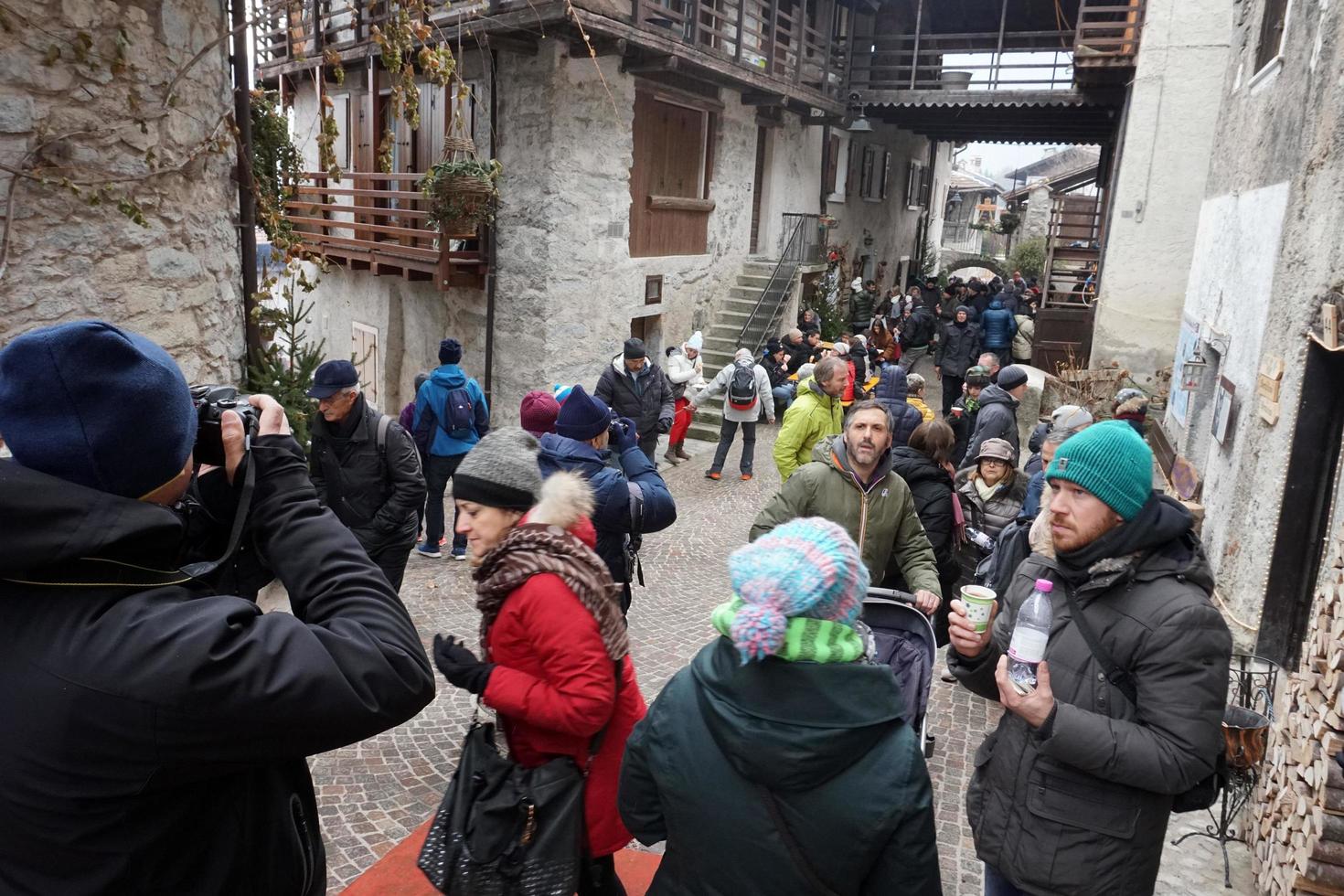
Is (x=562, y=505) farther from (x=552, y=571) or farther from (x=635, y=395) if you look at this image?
(x=635, y=395)

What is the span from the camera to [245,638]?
1308 millimetres

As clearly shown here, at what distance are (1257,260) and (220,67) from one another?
7177 millimetres

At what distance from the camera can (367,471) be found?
4652mm

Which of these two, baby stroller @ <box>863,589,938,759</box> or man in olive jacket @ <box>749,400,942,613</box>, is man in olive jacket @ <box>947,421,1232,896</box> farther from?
man in olive jacket @ <box>749,400,942,613</box>

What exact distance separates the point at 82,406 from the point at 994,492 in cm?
478

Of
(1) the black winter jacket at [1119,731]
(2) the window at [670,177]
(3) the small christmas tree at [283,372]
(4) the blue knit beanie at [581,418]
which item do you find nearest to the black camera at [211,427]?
(1) the black winter jacket at [1119,731]

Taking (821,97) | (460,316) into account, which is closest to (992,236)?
(821,97)

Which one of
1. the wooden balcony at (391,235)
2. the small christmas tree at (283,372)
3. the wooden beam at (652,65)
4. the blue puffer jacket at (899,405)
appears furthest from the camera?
the wooden beam at (652,65)

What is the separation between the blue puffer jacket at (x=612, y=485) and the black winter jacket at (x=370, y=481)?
1.14 m

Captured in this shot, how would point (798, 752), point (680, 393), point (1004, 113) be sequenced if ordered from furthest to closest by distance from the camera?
point (1004, 113)
point (680, 393)
point (798, 752)

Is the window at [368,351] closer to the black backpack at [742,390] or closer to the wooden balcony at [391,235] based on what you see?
the wooden balcony at [391,235]

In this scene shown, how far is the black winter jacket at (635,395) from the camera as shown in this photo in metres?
8.60

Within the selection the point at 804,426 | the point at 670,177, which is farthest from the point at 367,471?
the point at 670,177

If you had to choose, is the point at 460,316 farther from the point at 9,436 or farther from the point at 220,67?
the point at 9,436
